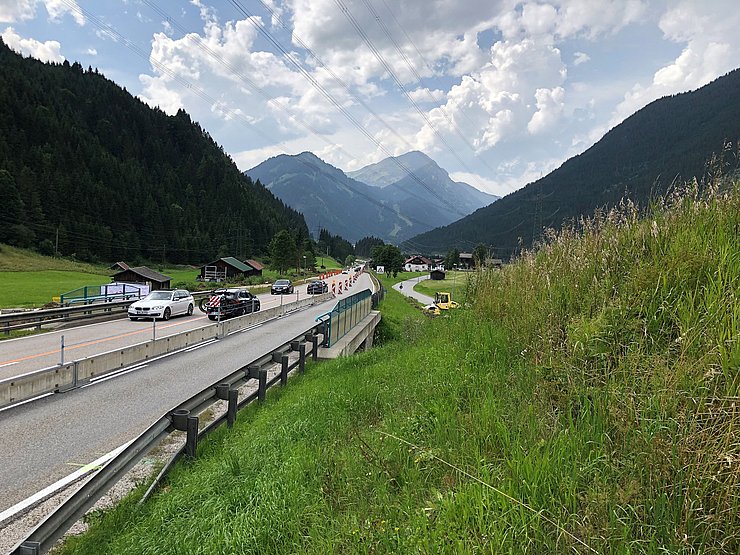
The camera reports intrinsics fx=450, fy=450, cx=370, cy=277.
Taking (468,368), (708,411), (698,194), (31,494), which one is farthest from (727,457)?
(31,494)

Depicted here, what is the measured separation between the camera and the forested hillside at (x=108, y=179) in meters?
104

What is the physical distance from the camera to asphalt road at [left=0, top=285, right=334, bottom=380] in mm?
13961

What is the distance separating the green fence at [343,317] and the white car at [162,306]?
41.5 feet

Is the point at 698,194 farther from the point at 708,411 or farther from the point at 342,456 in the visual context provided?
the point at 342,456

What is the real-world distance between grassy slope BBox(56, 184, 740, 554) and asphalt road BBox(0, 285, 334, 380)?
36.2 feet

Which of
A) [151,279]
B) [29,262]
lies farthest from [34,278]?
[151,279]

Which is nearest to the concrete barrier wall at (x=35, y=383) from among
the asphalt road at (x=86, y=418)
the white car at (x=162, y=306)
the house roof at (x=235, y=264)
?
the asphalt road at (x=86, y=418)

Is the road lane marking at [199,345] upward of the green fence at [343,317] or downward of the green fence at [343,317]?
downward

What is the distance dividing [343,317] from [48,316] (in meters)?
16.0

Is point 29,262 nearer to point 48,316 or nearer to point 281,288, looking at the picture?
point 281,288

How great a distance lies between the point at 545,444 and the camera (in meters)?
3.11

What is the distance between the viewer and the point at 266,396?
9.74 meters

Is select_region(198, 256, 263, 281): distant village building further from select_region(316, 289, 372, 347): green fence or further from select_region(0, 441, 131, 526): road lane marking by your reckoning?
select_region(0, 441, 131, 526): road lane marking

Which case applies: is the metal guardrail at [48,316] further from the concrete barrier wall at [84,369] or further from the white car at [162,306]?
the concrete barrier wall at [84,369]
